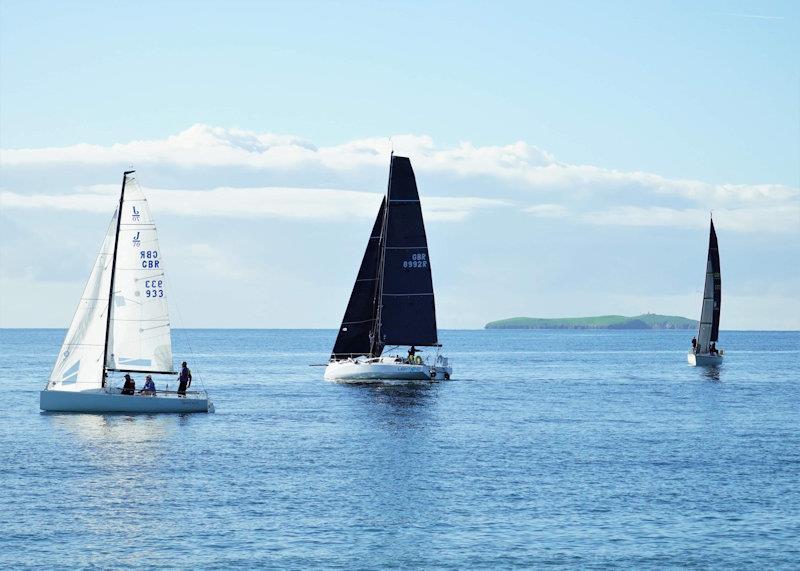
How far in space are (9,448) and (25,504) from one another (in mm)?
14022

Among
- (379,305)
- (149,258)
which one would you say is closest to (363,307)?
(379,305)

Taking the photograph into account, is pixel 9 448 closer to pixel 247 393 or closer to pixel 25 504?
pixel 25 504

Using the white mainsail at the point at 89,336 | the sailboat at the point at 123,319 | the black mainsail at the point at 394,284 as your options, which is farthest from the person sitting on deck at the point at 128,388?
the black mainsail at the point at 394,284

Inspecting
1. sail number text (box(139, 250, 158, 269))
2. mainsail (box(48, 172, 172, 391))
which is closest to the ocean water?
mainsail (box(48, 172, 172, 391))

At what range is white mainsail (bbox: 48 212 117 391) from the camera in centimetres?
6225

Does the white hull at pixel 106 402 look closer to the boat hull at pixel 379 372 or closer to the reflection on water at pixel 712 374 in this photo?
the boat hull at pixel 379 372

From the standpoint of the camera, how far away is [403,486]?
42531 mm

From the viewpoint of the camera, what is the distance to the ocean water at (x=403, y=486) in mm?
32719

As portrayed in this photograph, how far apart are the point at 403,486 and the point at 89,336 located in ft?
87.2

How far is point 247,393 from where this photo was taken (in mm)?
88125

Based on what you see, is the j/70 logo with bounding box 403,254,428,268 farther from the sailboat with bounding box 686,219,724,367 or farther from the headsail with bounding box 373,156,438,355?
the sailboat with bounding box 686,219,724,367

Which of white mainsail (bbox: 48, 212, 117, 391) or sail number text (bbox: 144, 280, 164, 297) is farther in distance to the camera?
sail number text (bbox: 144, 280, 164, 297)

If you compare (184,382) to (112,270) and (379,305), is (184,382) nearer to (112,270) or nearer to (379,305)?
(112,270)

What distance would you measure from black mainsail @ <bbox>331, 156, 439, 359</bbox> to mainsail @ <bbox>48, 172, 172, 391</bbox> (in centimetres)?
2679
